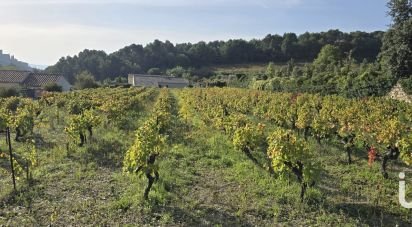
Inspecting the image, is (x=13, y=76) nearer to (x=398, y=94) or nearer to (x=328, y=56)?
(x=328, y=56)

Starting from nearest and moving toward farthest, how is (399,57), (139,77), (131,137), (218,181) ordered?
1. (218,181)
2. (131,137)
3. (399,57)
4. (139,77)

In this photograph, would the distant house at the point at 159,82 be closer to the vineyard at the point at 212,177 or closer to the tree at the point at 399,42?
the tree at the point at 399,42

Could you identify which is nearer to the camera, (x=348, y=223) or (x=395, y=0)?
(x=348, y=223)

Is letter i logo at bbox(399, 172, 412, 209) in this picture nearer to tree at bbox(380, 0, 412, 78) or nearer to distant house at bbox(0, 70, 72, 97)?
tree at bbox(380, 0, 412, 78)

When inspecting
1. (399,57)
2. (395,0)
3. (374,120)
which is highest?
(395,0)

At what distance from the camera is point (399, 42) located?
103 feet

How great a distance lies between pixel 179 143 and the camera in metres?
15.8

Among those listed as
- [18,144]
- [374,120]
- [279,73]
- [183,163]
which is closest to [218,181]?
[183,163]

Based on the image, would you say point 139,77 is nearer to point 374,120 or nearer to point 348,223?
point 374,120

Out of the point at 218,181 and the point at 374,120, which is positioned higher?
the point at 374,120

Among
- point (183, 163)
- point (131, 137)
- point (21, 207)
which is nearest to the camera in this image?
point (21, 207)

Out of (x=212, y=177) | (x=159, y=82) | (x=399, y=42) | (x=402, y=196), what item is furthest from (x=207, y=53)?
(x=402, y=196)

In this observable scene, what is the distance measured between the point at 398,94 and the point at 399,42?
4.49 meters

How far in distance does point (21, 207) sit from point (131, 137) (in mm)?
7651
